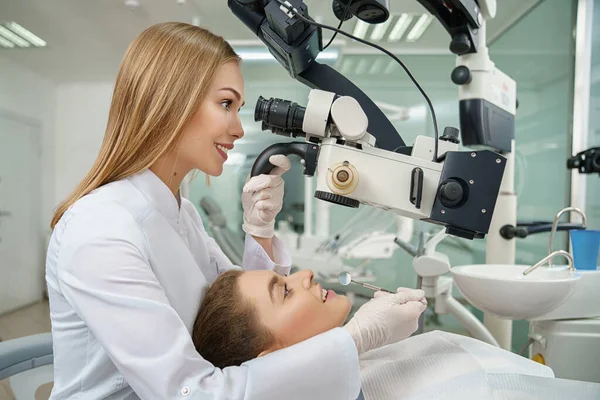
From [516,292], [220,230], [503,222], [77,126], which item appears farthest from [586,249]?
[77,126]

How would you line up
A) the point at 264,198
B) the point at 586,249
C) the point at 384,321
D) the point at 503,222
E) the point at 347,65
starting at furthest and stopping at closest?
the point at 347,65
the point at 503,222
the point at 586,249
the point at 264,198
the point at 384,321

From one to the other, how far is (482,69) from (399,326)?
94 centimetres

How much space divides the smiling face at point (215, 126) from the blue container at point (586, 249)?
129cm

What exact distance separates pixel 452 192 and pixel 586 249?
3.15 ft

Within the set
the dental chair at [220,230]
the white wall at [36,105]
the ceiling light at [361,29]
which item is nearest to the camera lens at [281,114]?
the dental chair at [220,230]

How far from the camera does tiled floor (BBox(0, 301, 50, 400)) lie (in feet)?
9.84

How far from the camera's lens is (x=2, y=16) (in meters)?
2.87

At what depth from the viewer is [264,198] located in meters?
1.14

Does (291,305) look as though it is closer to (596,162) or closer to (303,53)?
(303,53)

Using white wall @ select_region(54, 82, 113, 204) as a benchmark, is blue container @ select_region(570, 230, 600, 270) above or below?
below

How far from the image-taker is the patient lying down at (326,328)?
778mm

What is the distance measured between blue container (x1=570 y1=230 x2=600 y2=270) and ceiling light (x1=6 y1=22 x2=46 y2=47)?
371 centimetres

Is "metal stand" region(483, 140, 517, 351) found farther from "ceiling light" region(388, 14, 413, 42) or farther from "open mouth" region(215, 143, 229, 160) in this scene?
"ceiling light" region(388, 14, 413, 42)

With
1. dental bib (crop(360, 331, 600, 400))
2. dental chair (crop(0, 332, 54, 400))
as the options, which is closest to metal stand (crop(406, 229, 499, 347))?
dental bib (crop(360, 331, 600, 400))
